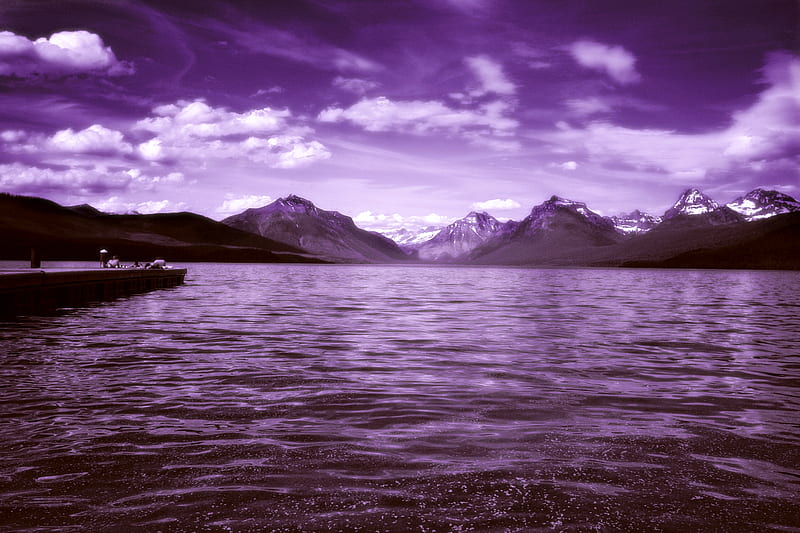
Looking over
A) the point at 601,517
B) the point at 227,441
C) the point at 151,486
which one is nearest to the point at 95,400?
the point at 227,441

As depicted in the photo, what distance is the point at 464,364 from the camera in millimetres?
15695

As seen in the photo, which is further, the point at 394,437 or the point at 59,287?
the point at 59,287

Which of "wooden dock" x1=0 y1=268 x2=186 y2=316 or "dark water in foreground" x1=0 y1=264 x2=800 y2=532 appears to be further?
"wooden dock" x1=0 y1=268 x2=186 y2=316

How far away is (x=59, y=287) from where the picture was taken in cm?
3562

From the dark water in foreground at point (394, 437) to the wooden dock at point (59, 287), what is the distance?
11.3 metres

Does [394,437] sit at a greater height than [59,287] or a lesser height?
lesser

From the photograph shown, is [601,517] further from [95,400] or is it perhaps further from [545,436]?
[95,400]

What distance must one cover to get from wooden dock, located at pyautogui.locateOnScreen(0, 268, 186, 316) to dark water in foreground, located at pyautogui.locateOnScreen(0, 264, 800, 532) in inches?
446

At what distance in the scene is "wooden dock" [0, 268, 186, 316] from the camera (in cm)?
2861

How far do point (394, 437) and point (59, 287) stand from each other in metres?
34.2

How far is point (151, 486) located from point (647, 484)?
5.81 metres

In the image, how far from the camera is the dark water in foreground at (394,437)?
6.00m

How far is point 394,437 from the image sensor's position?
8664 mm

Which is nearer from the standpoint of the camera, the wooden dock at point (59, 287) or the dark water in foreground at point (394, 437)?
the dark water in foreground at point (394, 437)
